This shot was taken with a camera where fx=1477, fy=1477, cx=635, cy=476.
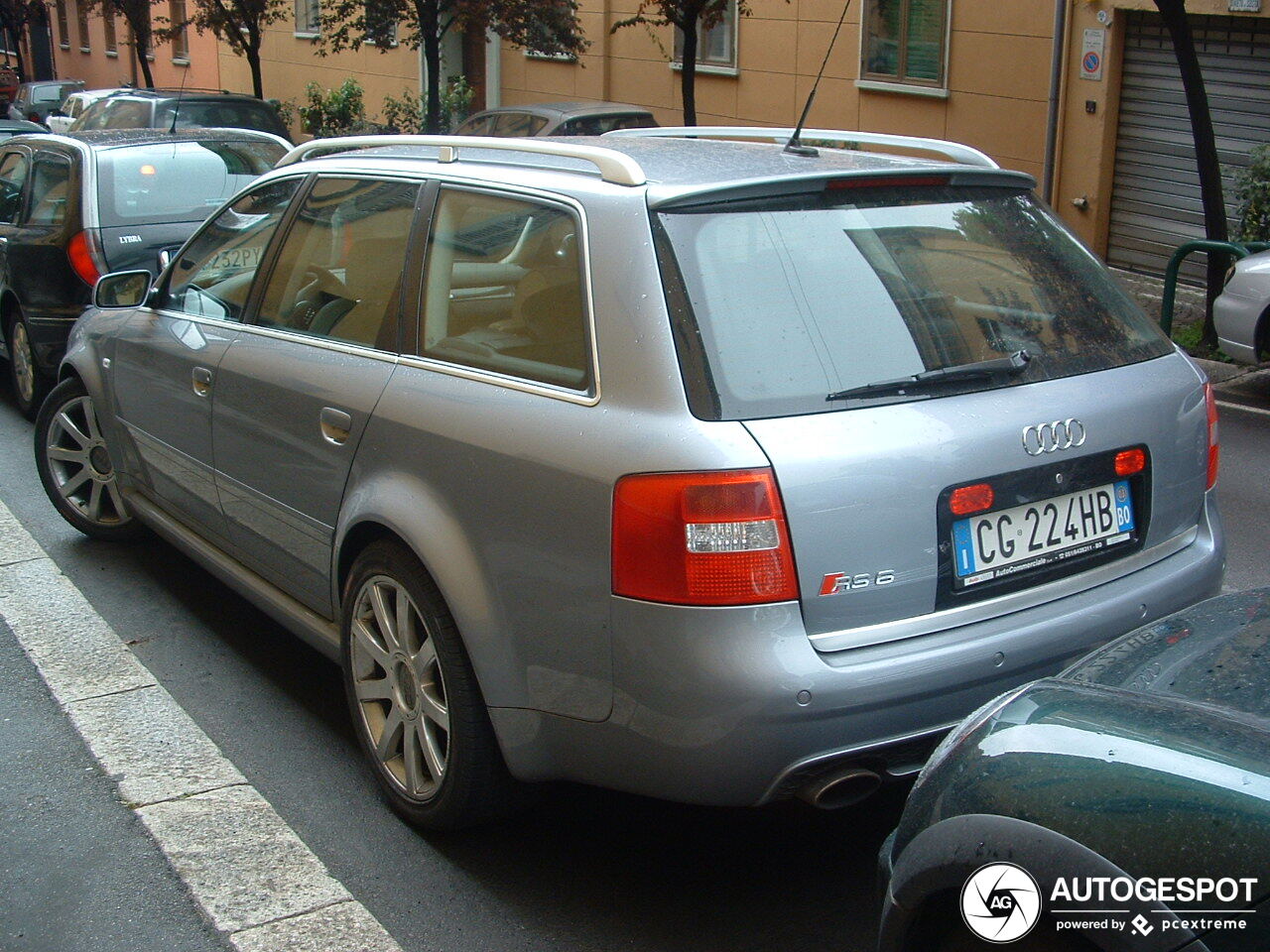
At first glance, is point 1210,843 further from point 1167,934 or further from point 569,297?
point 569,297

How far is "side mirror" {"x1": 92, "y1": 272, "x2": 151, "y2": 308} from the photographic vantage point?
5.62m

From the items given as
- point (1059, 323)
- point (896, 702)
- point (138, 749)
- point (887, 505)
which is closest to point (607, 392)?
point (887, 505)

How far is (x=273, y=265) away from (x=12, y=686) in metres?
1.60

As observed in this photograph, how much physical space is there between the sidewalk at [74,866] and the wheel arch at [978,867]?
63.9 inches

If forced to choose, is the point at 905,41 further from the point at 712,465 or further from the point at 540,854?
the point at 712,465

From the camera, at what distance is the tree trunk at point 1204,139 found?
10.9 meters

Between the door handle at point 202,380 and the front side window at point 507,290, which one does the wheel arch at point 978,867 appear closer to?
the front side window at point 507,290

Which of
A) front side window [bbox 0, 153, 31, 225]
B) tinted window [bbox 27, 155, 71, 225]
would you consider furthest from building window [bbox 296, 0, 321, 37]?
tinted window [bbox 27, 155, 71, 225]

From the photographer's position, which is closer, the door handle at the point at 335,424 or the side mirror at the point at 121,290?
the door handle at the point at 335,424

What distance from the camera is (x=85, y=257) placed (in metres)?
8.28

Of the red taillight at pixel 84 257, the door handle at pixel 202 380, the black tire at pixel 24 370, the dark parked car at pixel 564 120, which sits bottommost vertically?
the black tire at pixel 24 370

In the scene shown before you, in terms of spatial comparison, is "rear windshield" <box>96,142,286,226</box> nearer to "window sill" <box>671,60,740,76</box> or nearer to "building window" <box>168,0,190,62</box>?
"window sill" <box>671,60,740,76</box>

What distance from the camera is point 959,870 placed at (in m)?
2.19

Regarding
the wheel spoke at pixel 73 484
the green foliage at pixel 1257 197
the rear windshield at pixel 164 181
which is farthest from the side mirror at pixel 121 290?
the green foliage at pixel 1257 197
